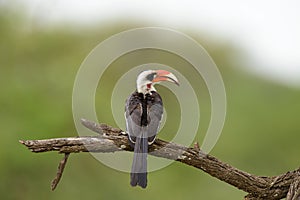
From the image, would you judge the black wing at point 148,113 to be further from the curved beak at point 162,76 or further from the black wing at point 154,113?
the curved beak at point 162,76

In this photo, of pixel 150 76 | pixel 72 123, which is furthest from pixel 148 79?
pixel 72 123

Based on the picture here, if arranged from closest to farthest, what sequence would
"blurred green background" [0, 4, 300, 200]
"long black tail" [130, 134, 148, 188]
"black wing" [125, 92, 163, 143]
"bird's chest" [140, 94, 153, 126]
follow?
1. "long black tail" [130, 134, 148, 188]
2. "black wing" [125, 92, 163, 143]
3. "bird's chest" [140, 94, 153, 126]
4. "blurred green background" [0, 4, 300, 200]

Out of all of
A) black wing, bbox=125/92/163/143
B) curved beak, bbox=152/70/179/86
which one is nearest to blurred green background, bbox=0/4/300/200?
black wing, bbox=125/92/163/143

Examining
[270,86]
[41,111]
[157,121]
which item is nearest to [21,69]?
[41,111]

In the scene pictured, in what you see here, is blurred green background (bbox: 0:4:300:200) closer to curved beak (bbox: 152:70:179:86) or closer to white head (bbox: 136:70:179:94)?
white head (bbox: 136:70:179:94)

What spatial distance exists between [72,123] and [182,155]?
12235mm

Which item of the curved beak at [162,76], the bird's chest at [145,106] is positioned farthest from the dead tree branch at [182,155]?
the curved beak at [162,76]

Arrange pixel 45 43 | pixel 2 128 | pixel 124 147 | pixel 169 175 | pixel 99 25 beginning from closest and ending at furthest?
pixel 124 147 < pixel 2 128 < pixel 169 175 < pixel 45 43 < pixel 99 25

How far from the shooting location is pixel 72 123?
17719mm

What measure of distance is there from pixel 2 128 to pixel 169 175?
14.2ft

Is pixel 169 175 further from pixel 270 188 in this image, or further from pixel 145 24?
pixel 270 188

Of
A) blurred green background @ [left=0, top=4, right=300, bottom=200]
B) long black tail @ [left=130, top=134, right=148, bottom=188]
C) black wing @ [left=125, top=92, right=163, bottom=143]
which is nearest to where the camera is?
long black tail @ [left=130, top=134, right=148, bottom=188]

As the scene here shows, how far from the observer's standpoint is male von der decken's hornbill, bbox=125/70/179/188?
568cm

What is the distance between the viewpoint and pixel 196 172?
19.6 meters
